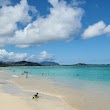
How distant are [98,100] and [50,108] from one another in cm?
508

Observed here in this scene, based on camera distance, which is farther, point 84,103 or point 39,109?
point 84,103

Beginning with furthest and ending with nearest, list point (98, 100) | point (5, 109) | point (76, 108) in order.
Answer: point (98, 100)
point (76, 108)
point (5, 109)

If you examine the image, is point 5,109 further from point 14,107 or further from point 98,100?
point 98,100

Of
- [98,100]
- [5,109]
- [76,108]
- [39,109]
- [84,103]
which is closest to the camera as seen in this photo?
[5,109]

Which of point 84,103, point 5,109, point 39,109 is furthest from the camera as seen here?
point 84,103

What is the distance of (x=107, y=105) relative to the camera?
17.1 metres

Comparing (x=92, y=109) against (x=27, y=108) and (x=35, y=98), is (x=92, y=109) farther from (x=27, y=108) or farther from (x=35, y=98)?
(x=35, y=98)

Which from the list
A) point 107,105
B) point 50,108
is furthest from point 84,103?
point 50,108

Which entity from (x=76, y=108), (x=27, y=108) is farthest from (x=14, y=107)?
(x=76, y=108)

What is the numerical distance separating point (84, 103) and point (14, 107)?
17.3 ft

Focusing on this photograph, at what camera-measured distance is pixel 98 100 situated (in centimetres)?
1923

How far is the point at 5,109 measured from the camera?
1415 centimetres

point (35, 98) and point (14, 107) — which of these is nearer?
point (14, 107)

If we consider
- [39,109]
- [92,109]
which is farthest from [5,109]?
Result: [92,109]
